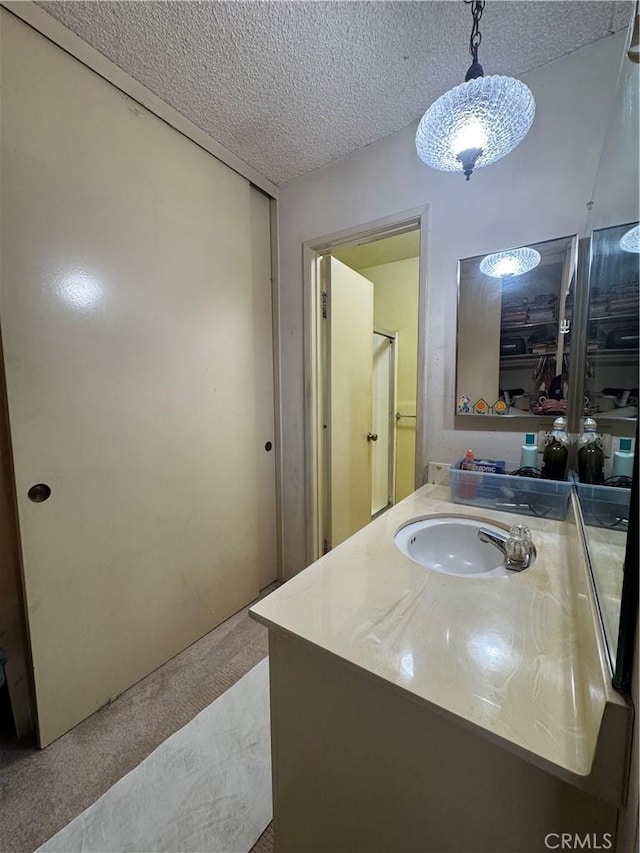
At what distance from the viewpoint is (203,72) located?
1238 mm

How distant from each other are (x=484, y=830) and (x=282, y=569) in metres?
1.70

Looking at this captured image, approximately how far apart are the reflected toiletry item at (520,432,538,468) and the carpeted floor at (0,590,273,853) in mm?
1402

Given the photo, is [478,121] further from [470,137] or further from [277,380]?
[277,380]

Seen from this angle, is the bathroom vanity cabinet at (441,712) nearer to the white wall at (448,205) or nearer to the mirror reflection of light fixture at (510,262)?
the white wall at (448,205)

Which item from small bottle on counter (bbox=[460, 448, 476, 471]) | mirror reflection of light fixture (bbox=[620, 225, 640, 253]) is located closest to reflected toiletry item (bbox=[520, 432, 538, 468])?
small bottle on counter (bbox=[460, 448, 476, 471])

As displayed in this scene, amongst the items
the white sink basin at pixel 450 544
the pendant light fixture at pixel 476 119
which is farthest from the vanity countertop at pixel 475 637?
the pendant light fixture at pixel 476 119

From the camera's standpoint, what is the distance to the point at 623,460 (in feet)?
1.81

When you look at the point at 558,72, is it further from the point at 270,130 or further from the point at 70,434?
the point at 70,434

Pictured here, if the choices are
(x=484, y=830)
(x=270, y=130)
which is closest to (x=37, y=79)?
(x=270, y=130)

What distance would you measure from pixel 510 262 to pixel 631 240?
2.91 ft

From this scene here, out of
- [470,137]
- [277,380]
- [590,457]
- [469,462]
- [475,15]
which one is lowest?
[469,462]

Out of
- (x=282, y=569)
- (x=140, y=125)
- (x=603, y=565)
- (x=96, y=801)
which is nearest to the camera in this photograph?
(x=603, y=565)

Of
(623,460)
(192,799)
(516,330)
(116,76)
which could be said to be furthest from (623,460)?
(116,76)

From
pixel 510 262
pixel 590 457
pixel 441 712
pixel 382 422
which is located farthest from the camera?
pixel 382 422
